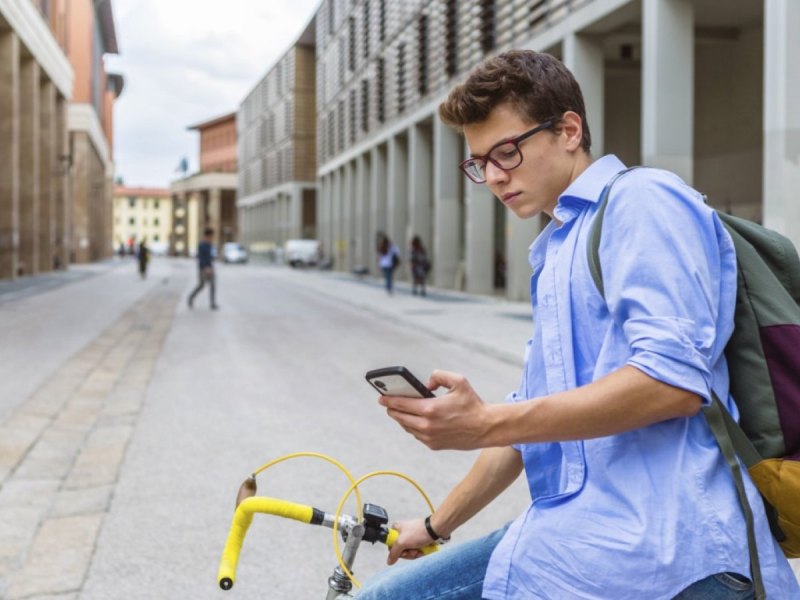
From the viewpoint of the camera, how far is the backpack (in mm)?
1415

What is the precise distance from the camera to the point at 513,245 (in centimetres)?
2350

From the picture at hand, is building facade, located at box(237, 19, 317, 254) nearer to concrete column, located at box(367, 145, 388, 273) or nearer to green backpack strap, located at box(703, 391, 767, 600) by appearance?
concrete column, located at box(367, 145, 388, 273)

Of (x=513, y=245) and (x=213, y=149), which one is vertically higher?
(x=213, y=149)

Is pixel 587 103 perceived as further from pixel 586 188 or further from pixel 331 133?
pixel 331 133

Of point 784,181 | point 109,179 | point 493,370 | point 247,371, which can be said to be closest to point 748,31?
point 784,181

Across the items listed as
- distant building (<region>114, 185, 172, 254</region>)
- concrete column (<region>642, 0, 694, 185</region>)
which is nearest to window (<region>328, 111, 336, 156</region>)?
concrete column (<region>642, 0, 694, 185</region>)

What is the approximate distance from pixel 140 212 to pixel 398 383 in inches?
6677

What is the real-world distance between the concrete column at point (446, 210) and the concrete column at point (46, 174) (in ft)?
56.2

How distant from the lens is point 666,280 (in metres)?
1.39

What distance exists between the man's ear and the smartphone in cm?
50

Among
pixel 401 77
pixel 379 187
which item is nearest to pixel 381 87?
pixel 401 77

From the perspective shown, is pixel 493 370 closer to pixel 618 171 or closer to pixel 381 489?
pixel 381 489

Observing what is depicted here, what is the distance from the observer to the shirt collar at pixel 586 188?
156cm

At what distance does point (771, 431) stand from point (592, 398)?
0.90 ft
